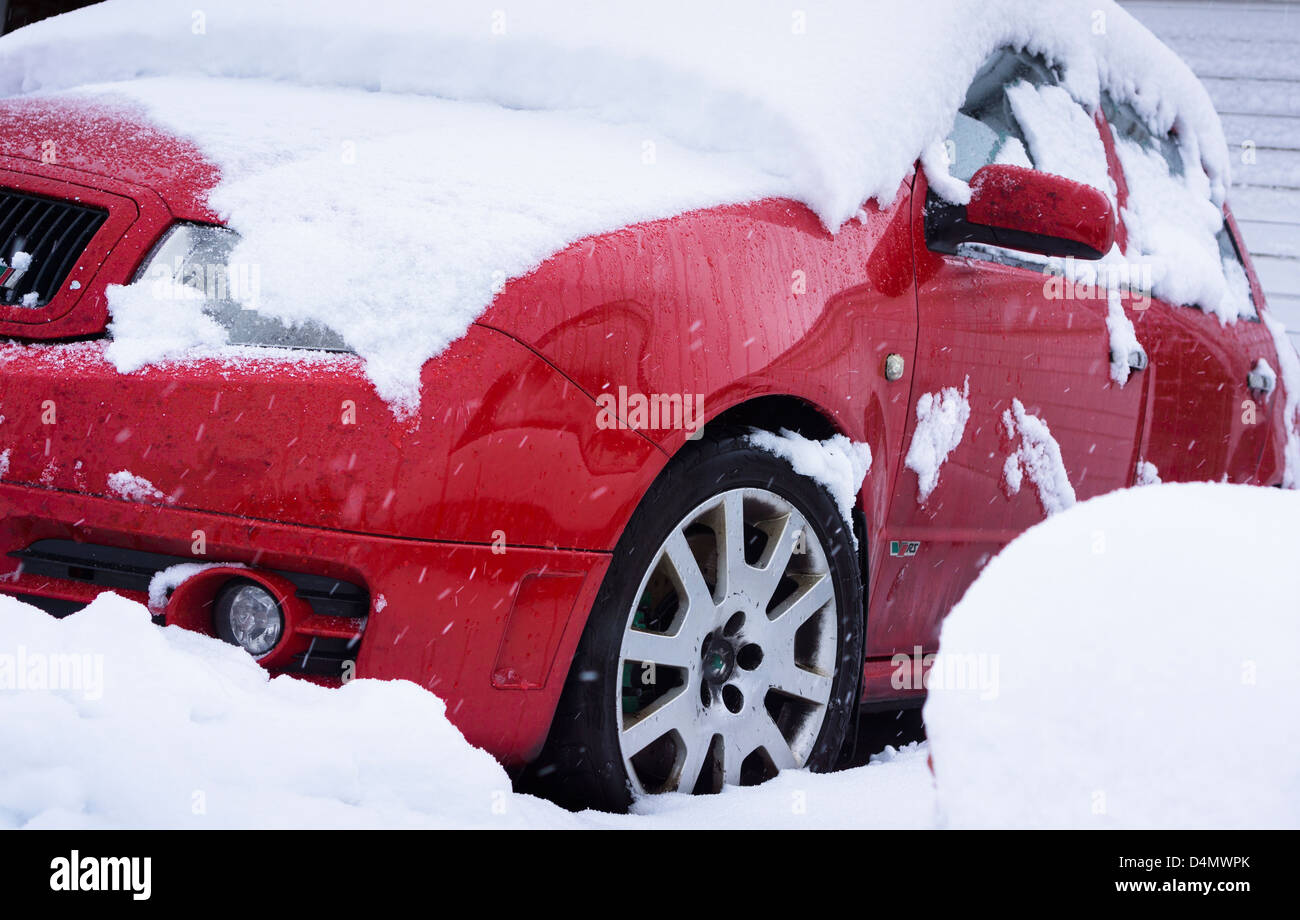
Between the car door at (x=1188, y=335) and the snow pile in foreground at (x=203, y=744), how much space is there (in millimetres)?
1913

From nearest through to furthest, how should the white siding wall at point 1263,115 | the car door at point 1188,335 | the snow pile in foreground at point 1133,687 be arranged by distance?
1. the snow pile in foreground at point 1133,687
2. the car door at point 1188,335
3. the white siding wall at point 1263,115

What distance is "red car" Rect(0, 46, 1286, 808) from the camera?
1.68m

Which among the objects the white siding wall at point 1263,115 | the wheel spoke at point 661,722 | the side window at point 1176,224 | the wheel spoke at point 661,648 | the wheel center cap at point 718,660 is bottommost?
the wheel spoke at point 661,722

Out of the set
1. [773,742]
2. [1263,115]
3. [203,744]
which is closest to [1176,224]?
[773,742]

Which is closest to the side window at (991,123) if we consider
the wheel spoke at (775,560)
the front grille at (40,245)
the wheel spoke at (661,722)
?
the wheel spoke at (775,560)

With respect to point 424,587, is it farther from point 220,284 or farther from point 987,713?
point 987,713

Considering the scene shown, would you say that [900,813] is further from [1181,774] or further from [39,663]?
[39,663]

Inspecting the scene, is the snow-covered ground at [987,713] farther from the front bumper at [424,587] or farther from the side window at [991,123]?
the side window at [991,123]

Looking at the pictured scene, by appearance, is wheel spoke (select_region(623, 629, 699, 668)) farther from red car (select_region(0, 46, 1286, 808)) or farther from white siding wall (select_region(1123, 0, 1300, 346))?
white siding wall (select_region(1123, 0, 1300, 346))

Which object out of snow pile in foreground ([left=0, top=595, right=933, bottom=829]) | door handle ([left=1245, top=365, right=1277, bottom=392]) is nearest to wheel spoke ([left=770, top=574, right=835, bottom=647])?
snow pile in foreground ([left=0, top=595, right=933, bottom=829])

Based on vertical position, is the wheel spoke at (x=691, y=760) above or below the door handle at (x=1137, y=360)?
below

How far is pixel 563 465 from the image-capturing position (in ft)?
5.87

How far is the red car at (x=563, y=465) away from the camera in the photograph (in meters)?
1.68

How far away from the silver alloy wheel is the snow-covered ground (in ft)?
0.62
